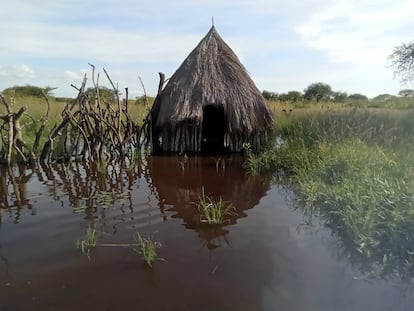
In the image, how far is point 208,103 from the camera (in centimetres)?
945

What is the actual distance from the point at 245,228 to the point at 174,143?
5.76m

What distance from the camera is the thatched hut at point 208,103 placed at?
9.43 m

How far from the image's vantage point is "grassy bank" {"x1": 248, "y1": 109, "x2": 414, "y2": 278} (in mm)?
3678

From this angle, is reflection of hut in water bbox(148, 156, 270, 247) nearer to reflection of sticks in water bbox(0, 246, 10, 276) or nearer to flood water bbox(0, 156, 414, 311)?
flood water bbox(0, 156, 414, 311)

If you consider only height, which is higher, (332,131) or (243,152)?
(332,131)

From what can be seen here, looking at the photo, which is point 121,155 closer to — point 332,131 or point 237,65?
point 237,65

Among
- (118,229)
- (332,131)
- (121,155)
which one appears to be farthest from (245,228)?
(121,155)

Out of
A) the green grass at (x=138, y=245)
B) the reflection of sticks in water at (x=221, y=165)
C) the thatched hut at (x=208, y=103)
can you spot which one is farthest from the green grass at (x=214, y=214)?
the thatched hut at (x=208, y=103)

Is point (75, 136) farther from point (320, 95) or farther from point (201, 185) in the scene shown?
point (320, 95)

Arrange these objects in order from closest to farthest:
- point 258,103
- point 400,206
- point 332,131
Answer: point 400,206 < point 332,131 < point 258,103

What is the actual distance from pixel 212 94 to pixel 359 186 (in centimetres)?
532

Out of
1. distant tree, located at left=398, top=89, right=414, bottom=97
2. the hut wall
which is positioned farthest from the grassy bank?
distant tree, located at left=398, top=89, right=414, bottom=97

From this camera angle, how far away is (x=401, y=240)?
3.69 meters

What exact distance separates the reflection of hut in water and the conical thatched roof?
102cm
